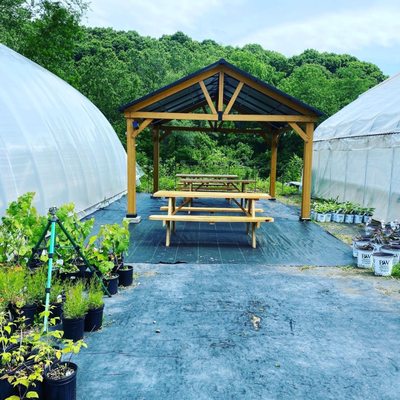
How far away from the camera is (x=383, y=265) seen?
18.5 ft

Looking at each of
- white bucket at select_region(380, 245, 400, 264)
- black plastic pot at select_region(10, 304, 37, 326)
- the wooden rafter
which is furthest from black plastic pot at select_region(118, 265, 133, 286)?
the wooden rafter

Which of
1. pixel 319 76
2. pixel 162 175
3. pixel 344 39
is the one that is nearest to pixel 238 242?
pixel 162 175

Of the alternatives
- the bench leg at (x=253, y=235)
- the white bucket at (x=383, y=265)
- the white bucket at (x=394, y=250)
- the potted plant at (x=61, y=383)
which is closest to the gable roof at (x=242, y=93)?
the bench leg at (x=253, y=235)

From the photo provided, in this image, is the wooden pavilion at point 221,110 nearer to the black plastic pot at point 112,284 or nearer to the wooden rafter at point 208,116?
the wooden rafter at point 208,116

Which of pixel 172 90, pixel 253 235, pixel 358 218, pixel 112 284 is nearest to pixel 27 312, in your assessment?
pixel 112 284

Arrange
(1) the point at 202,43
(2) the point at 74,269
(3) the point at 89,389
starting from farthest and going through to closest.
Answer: (1) the point at 202,43, (2) the point at 74,269, (3) the point at 89,389

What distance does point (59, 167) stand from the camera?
Result: 793 cm

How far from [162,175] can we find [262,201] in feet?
22.4

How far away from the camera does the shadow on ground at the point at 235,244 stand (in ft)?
20.7

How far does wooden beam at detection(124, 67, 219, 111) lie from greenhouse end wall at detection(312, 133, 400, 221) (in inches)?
170

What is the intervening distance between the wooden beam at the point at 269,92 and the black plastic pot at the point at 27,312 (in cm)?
650

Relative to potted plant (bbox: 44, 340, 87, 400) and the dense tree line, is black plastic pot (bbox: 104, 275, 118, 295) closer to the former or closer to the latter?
potted plant (bbox: 44, 340, 87, 400)

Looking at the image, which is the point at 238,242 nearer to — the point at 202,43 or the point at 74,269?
the point at 74,269

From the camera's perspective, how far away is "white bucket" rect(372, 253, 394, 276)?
562cm
